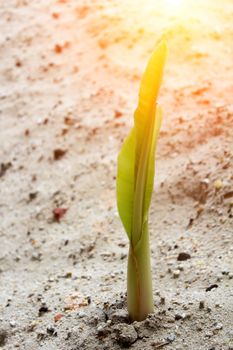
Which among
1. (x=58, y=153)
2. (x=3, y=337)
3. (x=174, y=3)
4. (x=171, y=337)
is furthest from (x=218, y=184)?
(x=174, y=3)

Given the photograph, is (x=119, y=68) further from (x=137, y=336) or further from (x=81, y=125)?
(x=137, y=336)

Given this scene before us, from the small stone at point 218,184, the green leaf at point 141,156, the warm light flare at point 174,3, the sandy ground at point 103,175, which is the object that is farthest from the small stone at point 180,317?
the warm light flare at point 174,3

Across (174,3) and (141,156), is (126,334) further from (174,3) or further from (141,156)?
(174,3)

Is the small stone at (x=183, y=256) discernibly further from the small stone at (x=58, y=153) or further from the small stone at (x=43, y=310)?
the small stone at (x=58, y=153)

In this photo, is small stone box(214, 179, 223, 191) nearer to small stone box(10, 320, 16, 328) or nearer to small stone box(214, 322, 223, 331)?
small stone box(214, 322, 223, 331)

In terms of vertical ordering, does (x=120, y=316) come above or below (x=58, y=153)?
above
